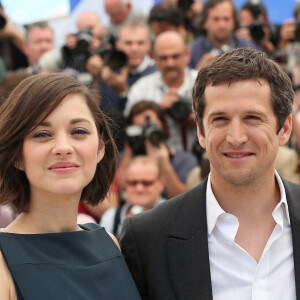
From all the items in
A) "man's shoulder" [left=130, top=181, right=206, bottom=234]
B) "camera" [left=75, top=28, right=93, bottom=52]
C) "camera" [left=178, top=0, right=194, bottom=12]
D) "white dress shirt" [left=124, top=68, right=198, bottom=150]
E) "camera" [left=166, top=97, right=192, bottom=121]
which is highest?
"camera" [left=178, top=0, right=194, bottom=12]

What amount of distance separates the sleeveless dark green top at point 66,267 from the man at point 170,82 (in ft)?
10.2

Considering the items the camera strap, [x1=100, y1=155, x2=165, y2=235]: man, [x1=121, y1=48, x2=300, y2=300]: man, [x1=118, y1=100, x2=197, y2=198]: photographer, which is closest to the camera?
[x1=121, y1=48, x2=300, y2=300]: man

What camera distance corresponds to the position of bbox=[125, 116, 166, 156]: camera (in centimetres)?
553

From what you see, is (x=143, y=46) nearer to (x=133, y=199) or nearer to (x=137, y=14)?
(x=137, y=14)

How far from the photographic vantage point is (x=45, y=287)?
2.56 metres

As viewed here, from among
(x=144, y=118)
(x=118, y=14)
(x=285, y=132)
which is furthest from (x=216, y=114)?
(x=118, y=14)

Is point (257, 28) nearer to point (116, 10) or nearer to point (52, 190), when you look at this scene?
point (116, 10)

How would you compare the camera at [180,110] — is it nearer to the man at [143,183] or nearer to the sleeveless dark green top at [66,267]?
the man at [143,183]

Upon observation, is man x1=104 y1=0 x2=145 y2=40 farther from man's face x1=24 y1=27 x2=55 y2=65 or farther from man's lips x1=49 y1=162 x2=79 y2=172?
man's lips x1=49 y1=162 x2=79 y2=172

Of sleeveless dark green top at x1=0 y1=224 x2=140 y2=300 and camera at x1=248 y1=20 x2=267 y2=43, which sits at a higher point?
camera at x1=248 y1=20 x2=267 y2=43

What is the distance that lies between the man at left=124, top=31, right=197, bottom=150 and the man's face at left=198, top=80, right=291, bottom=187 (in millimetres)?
3170

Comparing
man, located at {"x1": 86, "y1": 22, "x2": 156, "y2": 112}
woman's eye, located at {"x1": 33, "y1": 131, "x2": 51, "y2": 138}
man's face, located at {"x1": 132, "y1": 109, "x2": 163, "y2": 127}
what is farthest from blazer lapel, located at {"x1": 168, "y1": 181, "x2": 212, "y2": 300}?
man, located at {"x1": 86, "y1": 22, "x2": 156, "y2": 112}

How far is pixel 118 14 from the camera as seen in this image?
24.3 ft

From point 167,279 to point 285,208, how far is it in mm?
551
